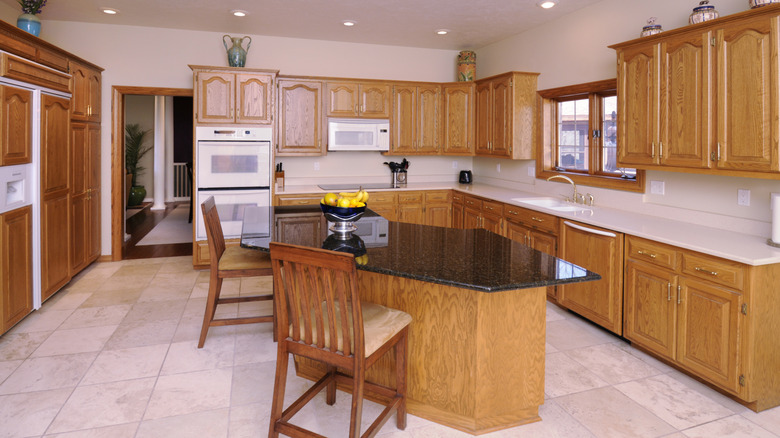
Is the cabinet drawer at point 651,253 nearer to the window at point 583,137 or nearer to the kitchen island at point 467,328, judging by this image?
the window at point 583,137

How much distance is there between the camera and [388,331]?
1957 millimetres

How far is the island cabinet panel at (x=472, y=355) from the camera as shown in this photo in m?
2.12

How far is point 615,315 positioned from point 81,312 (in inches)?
156

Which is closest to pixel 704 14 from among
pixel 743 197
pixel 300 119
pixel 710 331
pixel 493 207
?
pixel 743 197

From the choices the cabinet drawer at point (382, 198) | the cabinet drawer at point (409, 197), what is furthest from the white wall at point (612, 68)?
the cabinet drawer at point (382, 198)

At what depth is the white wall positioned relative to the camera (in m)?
3.01

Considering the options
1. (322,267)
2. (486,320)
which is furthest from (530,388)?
(322,267)

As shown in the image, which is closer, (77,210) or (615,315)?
(615,315)

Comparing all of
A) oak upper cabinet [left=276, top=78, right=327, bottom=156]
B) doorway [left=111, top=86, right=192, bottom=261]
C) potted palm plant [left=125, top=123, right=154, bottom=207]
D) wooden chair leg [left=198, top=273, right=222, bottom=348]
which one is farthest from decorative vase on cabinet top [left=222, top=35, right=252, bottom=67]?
potted palm plant [left=125, top=123, right=154, bottom=207]

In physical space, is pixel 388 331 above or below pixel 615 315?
above

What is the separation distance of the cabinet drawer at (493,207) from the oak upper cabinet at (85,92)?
3971 mm

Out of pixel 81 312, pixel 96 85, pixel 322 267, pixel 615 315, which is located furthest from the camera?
pixel 96 85

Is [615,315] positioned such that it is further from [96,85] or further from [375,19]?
[96,85]

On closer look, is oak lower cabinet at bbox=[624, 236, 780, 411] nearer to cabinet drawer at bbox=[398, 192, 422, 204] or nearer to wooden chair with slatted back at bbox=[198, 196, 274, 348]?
wooden chair with slatted back at bbox=[198, 196, 274, 348]
